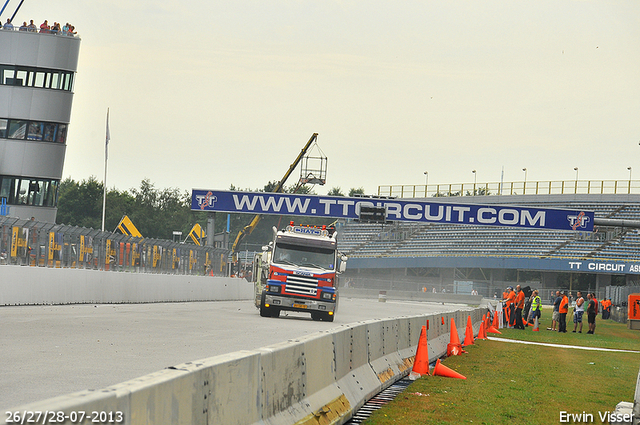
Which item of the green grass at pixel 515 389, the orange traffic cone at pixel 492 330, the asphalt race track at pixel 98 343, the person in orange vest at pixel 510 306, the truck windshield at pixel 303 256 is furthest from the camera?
the person in orange vest at pixel 510 306

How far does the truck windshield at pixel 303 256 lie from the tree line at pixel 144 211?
219ft

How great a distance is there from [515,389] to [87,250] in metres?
17.6

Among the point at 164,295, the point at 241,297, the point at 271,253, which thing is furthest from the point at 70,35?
the point at 271,253

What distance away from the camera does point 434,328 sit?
17141 mm

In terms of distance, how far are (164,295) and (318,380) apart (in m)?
25.5

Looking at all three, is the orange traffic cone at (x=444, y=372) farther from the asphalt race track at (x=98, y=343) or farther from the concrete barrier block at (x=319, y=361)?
the concrete barrier block at (x=319, y=361)

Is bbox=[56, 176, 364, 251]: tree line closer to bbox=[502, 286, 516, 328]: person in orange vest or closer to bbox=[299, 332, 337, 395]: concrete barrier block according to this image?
bbox=[502, 286, 516, 328]: person in orange vest

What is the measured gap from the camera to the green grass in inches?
374

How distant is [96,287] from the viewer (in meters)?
26.9

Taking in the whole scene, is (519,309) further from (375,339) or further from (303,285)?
(375,339)

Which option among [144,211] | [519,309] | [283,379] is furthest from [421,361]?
[144,211]

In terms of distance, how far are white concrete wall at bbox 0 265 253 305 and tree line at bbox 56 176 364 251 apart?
184ft

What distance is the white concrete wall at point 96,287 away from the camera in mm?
22453

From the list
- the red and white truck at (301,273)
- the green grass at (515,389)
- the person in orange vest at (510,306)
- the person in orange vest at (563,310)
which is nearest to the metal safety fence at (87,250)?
the red and white truck at (301,273)
